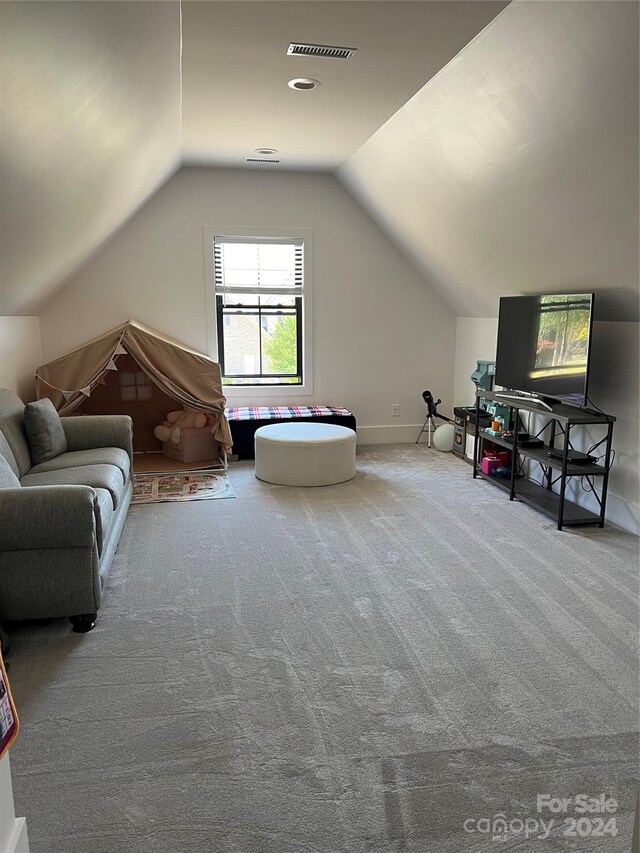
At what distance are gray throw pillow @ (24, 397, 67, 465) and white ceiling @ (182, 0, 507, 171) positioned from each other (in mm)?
2111

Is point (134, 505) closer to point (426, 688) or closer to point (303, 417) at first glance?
point (303, 417)

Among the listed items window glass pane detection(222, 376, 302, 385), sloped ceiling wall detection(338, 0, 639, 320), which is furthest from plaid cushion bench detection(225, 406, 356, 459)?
sloped ceiling wall detection(338, 0, 639, 320)

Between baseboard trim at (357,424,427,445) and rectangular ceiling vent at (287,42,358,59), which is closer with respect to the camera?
rectangular ceiling vent at (287,42,358,59)

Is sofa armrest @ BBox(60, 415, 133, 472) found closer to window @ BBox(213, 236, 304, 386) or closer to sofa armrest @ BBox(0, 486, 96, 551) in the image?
sofa armrest @ BBox(0, 486, 96, 551)

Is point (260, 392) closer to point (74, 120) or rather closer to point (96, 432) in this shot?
point (96, 432)

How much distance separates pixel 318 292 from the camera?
617 centimetres

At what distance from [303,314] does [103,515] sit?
3.65 m

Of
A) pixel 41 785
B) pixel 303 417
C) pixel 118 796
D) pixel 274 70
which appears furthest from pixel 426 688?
pixel 303 417

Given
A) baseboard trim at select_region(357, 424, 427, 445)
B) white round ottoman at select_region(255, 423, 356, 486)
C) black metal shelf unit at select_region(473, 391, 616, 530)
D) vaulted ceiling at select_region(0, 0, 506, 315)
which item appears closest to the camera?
vaulted ceiling at select_region(0, 0, 506, 315)

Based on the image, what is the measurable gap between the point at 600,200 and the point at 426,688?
101 inches

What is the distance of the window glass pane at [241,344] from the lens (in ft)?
20.1

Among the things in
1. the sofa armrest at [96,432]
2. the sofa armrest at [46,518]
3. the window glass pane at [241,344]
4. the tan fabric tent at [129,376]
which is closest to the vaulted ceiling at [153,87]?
the tan fabric tent at [129,376]

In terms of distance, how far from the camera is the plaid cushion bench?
5.66 meters

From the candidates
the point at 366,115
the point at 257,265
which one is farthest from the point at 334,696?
the point at 257,265
